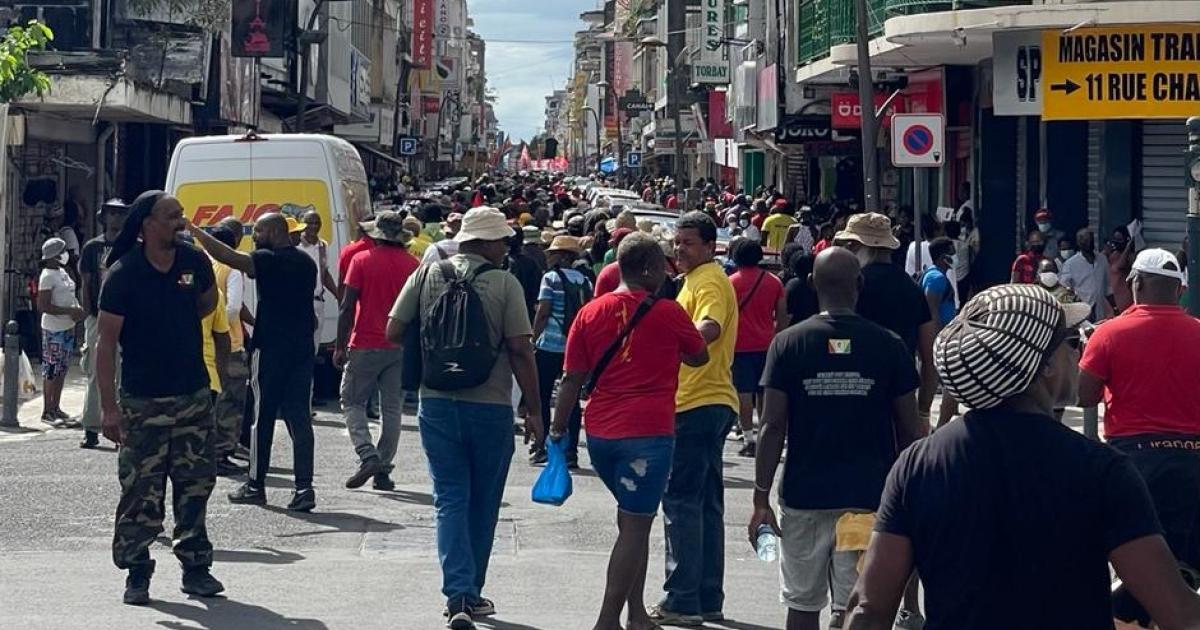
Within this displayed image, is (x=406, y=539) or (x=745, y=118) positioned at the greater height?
(x=745, y=118)

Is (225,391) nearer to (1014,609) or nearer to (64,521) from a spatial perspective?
(64,521)

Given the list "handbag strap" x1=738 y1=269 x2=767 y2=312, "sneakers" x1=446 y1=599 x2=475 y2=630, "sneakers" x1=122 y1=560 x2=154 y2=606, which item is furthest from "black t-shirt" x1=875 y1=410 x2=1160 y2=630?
"handbag strap" x1=738 y1=269 x2=767 y2=312

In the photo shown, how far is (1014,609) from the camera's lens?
3963 mm

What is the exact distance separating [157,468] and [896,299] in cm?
358

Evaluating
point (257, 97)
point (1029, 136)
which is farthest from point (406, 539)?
point (257, 97)

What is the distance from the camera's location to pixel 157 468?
8.86 m

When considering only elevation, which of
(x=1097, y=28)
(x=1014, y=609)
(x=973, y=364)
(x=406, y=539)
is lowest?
(x=406, y=539)

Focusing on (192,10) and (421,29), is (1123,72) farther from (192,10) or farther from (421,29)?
(421,29)

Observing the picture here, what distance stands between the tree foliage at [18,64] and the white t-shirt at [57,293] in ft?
7.44

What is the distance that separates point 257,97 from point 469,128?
136 m

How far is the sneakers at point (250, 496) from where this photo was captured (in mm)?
12023

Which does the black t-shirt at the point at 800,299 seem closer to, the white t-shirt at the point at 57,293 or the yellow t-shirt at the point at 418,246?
the yellow t-shirt at the point at 418,246

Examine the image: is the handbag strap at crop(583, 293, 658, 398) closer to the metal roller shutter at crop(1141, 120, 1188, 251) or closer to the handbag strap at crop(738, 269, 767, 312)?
the handbag strap at crop(738, 269, 767, 312)

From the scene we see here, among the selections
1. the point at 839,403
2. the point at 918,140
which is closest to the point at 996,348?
the point at 839,403
